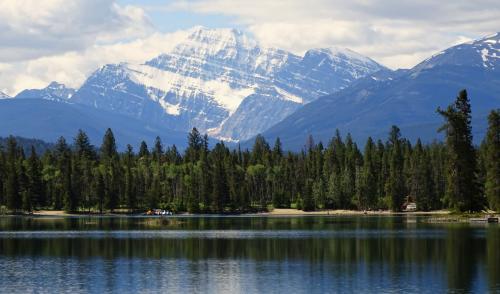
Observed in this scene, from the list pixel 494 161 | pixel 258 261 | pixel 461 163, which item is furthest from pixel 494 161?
pixel 258 261

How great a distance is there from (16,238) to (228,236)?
2810 centimetres

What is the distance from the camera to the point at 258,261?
97500mm

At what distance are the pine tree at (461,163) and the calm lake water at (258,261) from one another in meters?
19.3

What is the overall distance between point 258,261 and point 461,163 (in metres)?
72.8

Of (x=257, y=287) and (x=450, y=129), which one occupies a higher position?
(x=450, y=129)

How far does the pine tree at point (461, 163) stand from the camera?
161 m

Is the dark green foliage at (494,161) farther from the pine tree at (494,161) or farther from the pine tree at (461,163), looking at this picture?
the pine tree at (461,163)

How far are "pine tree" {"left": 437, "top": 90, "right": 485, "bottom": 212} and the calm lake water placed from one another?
1933 cm

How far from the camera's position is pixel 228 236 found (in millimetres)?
135125

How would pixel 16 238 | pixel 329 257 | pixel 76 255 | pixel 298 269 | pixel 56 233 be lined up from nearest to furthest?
pixel 298 269 → pixel 329 257 → pixel 76 255 → pixel 16 238 → pixel 56 233

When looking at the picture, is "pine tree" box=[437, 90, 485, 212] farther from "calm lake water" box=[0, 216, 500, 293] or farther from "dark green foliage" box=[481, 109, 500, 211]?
"calm lake water" box=[0, 216, 500, 293]

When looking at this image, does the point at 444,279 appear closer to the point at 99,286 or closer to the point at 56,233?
the point at 99,286

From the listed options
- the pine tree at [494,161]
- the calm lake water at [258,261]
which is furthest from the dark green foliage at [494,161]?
the calm lake water at [258,261]

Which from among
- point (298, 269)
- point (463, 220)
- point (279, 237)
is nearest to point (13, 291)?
point (298, 269)
